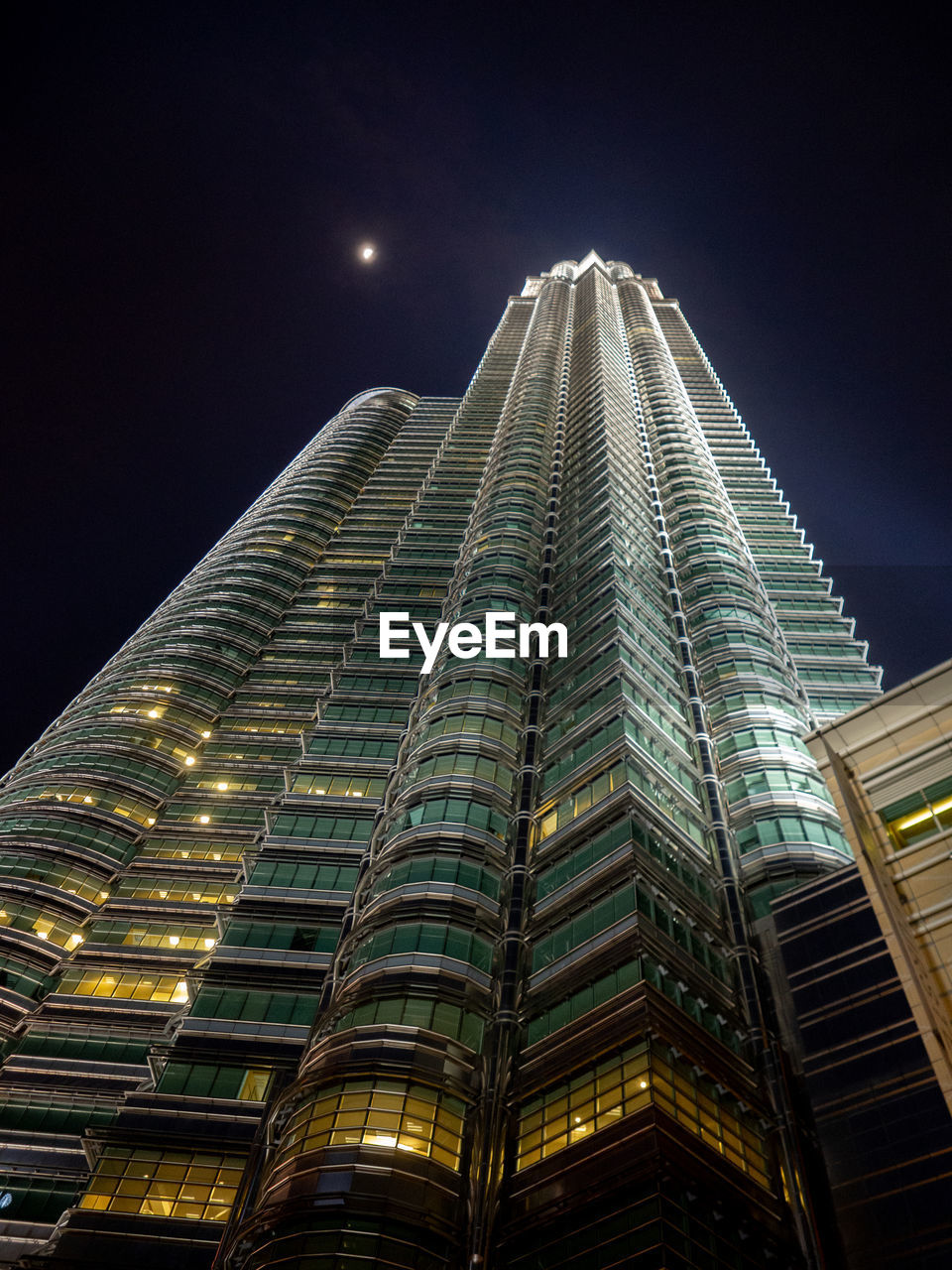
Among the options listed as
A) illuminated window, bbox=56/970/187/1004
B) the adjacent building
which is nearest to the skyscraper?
illuminated window, bbox=56/970/187/1004

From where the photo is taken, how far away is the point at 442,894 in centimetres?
4312

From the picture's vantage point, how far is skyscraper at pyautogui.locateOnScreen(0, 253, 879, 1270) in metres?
31.2

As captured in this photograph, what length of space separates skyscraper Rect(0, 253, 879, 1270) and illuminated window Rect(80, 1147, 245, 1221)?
0.13 metres

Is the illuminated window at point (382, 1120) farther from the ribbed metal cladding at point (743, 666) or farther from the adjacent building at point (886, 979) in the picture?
the ribbed metal cladding at point (743, 666)

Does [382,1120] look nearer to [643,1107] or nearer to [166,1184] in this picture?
[643,1107]

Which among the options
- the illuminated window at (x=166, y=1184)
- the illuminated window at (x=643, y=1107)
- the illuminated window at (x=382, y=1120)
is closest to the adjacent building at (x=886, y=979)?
the illuminated window at (x=643, y=1107)

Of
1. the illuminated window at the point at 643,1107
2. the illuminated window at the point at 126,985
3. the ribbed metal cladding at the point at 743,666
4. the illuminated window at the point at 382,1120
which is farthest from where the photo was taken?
the illuminated window at the point at 126,985

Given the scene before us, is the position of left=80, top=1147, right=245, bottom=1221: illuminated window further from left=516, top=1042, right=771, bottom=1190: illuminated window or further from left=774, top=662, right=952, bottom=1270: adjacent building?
left=774, top=662, right=952, bottom=1270: adjacent building

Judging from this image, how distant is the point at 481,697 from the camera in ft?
185

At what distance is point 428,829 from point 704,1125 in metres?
19.5

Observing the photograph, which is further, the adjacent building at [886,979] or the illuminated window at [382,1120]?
the illuminated window at [382,1120]

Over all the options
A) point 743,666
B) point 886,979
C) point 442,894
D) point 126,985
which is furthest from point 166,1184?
point 743,666

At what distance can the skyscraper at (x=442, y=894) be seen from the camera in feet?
102

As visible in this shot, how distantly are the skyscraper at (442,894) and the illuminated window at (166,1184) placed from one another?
0.43 feet
